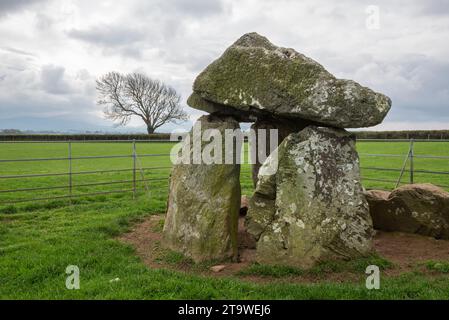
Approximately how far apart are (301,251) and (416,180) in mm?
12140

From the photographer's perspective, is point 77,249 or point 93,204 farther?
point 93,204

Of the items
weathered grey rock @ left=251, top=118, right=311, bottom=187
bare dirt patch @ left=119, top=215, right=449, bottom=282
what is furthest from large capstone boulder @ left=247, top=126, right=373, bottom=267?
weathered grey rock @ left=251, top=118, right=311, bottom=187

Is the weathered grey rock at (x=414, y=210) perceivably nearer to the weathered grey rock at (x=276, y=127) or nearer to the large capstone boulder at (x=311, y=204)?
the large capstone boulder at (x=311, y=204)

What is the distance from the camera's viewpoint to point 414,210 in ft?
25.1

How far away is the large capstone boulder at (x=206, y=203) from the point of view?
676 centimetres

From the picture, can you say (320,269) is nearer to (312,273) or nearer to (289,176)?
(312,273)

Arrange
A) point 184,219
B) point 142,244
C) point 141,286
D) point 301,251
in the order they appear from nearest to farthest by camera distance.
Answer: point 141,286, point 301,251, point 184,219, point 142,244

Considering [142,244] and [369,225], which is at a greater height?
[369,225]

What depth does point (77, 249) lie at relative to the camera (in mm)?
7242

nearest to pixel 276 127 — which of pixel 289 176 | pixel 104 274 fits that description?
pixel 289 176

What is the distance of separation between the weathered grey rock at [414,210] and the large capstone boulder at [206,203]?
289cm

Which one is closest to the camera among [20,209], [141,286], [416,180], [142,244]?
[141,286]
